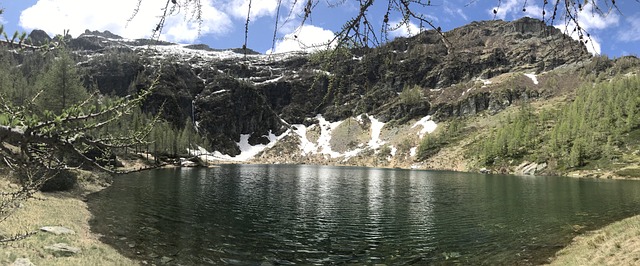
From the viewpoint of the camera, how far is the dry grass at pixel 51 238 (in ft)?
51.5

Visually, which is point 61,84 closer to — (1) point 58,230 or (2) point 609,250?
(1) point 58,230

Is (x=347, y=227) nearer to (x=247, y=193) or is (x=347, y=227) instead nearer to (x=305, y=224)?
(x=305, y=224)

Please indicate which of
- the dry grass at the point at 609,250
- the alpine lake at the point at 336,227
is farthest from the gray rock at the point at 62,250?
the dry grass at the point at 609,250

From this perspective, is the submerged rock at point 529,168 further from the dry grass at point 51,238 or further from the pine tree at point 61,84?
the dry grass at point 51,238

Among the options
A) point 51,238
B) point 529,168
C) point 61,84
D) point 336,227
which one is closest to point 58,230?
point 51,238

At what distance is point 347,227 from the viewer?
3088 centimetres

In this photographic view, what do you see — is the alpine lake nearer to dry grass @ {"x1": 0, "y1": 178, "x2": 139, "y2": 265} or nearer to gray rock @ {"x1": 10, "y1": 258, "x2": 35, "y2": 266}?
dry grass @ {"x1": 0, "y1": 178, "x2": 139, "y2": 265}

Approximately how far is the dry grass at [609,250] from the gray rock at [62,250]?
80.4ft

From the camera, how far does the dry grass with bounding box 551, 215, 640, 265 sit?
16661 millimetres

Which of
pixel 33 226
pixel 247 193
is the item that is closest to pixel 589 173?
pixel 247 193

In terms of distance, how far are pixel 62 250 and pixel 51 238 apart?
203cm

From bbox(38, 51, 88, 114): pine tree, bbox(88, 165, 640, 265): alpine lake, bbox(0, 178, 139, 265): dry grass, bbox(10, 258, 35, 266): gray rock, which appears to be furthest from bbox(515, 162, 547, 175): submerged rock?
bbox(10, 258, 35, 266): gray rock

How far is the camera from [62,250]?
58.1 feet

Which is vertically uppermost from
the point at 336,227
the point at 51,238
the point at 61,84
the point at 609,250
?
the point at 61,84
